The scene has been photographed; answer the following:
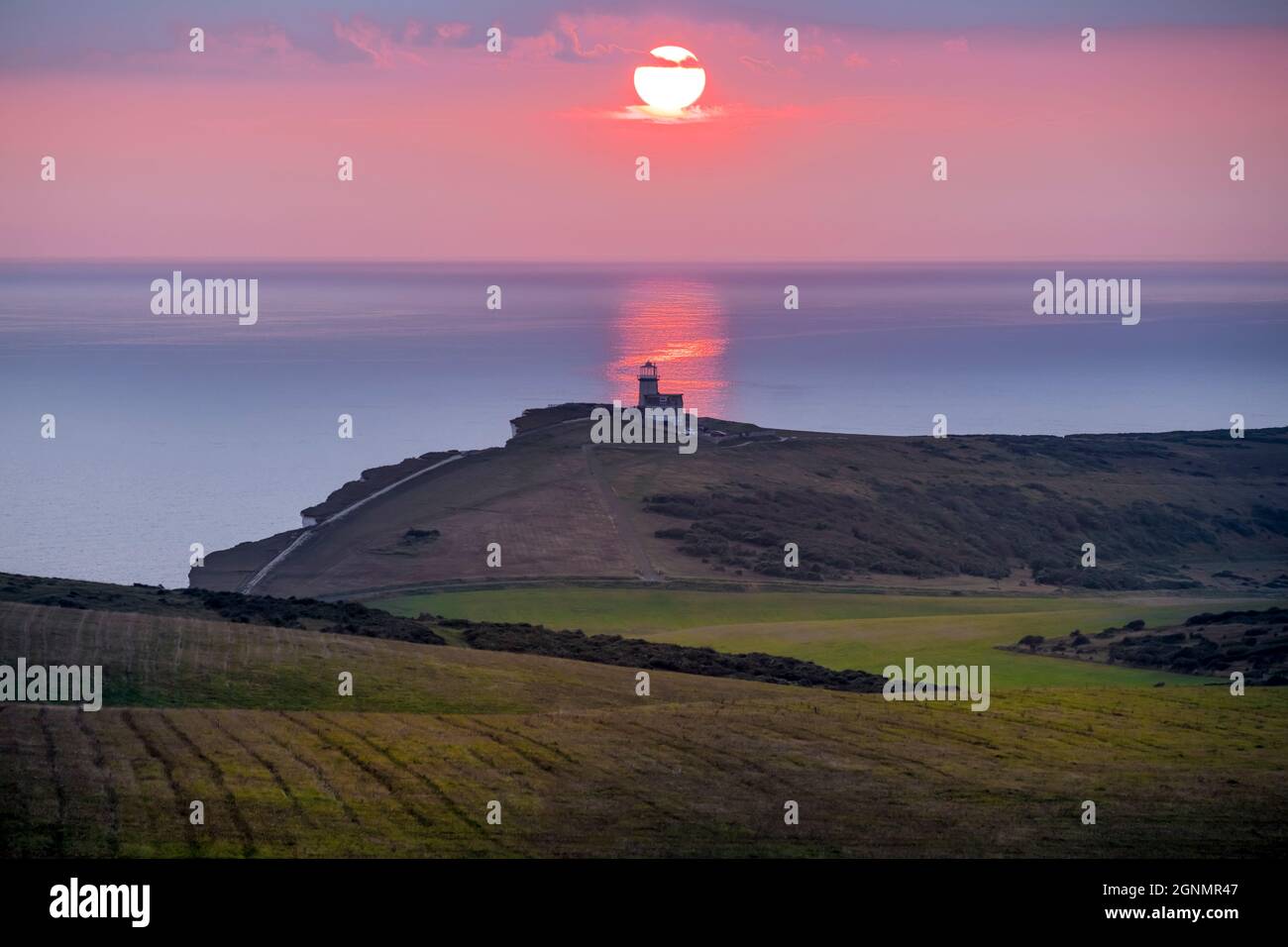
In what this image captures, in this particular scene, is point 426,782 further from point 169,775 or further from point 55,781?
point 55,781

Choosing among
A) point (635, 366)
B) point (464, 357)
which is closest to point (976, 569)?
point (635, 366)

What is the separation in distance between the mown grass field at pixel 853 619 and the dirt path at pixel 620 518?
326cm

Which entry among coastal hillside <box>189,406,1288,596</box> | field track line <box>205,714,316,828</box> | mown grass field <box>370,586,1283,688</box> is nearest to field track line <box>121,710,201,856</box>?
field track line <box>205,714,316,828</box>

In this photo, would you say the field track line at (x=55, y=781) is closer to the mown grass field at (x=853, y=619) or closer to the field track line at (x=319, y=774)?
the field track line at (x=319, y=774)

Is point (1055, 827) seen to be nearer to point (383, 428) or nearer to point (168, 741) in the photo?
point (168, 741)

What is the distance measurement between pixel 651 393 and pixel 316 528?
2859cm

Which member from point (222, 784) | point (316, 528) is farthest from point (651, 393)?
point (222, 784)

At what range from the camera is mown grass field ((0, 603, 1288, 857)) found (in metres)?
18.5

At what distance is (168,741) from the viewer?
22281 millimetres

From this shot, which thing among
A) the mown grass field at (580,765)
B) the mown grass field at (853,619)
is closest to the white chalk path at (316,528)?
the mown grass field at (853,619)

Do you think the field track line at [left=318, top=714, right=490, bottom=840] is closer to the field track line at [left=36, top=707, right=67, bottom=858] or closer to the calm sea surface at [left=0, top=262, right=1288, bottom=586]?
the field track line at [left=36, top=707, right=67, bottom=858]

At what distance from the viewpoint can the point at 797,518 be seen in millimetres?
66562

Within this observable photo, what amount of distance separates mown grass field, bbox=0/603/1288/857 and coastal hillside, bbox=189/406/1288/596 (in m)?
23.8
